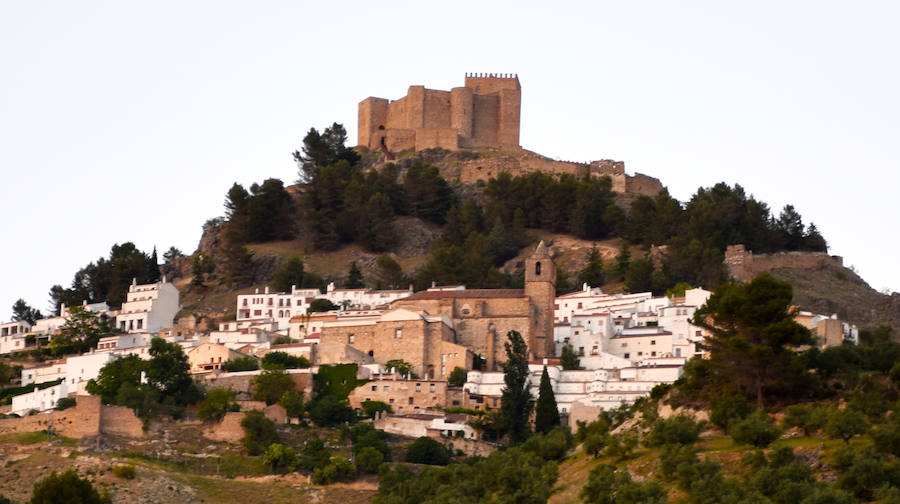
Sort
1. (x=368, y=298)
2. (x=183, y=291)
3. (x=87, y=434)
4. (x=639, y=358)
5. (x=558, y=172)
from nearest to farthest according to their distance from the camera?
1. (x=87, y=434)
2. (x=639, y=358)
3. (x=368, y=298)
4. (x=183, y=291)
5. (x=558, y=172)

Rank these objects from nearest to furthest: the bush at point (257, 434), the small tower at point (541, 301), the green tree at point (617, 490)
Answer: the green tree at point (617, 490) < the bush at point (257, 434) < the small tower at point (541, 301)

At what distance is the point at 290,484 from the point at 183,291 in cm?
3258

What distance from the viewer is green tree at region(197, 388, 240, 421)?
65.5 metres

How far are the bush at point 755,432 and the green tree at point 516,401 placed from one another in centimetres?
1930

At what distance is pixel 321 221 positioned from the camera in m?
94.6

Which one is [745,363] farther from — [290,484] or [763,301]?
[290,484]

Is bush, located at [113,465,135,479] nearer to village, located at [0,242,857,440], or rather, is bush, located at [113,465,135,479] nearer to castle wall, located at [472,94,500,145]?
village, located at [0,242,857,440]

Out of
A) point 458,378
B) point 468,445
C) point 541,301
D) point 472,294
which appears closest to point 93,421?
point 468,445

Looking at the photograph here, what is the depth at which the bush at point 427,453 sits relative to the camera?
62.5m

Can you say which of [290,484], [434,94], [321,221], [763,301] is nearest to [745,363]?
[763,301]

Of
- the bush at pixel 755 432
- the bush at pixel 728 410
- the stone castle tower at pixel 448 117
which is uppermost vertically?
the stone castle tower at pixel 448 117

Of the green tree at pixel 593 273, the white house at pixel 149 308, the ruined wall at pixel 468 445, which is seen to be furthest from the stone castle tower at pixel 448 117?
the ruined wall at pixel 468 445

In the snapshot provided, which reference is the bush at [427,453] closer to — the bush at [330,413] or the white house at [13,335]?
the bush at [330,413]

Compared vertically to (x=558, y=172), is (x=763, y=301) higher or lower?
lower
